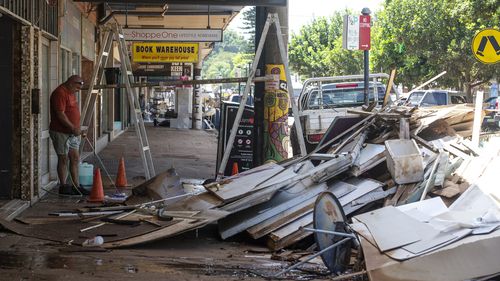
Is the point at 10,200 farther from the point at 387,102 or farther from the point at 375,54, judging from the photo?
the point at 375,54

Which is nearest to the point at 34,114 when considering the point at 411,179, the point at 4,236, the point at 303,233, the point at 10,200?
the point at 10,200

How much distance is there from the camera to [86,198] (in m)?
11.2

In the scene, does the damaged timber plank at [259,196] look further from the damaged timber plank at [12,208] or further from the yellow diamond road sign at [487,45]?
the yellow diamond road sign at [487,45]

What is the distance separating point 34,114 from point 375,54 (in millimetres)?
31279

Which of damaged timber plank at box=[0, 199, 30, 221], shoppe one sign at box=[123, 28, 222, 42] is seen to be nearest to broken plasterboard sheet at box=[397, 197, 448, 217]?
damaged timber plank at box=[0, 199, 30, 221]

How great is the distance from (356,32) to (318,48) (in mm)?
41624

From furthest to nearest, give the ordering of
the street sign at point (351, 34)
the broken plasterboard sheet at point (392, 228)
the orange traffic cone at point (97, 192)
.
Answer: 1. the street sign at point (351, 34)
2. the orange traffic cone at point (97, 192)
3. the broken plasterboard sheet at point (392, 228)

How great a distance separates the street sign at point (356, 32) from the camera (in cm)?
1528

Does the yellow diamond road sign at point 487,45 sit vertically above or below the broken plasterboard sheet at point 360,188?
above

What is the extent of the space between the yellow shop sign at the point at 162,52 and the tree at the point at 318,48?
24.4 m

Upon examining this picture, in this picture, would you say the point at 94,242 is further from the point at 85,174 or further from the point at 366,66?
the point at 366,66

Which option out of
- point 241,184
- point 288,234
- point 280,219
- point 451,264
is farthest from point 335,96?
point 451,264

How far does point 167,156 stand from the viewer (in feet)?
64.0

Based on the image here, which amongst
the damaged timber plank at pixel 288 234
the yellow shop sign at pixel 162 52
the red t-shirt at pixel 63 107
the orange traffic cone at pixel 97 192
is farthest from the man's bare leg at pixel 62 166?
the yellow shop sign at pixel 162 52
